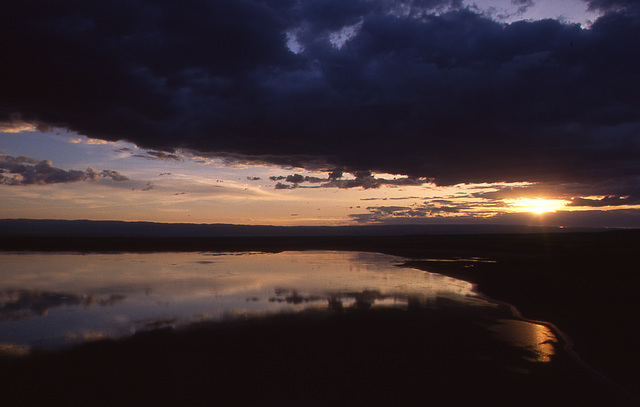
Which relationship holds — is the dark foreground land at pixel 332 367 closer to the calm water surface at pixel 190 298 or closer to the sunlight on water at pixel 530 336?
the sunlight on water at pixel 530 336

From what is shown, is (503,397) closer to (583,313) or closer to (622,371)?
(622,371)

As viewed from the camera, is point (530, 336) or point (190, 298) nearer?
point (530, 336)

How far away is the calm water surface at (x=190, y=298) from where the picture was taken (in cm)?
1439

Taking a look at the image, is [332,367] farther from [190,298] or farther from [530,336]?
[190,298]

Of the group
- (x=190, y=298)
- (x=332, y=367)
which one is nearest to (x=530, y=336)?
(x=332, y=367)

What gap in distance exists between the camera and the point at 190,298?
20703mm

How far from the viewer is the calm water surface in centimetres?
1439

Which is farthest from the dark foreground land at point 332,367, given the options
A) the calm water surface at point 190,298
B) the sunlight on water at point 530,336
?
the calm water surface at point 190,298

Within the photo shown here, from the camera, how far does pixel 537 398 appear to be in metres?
9.10

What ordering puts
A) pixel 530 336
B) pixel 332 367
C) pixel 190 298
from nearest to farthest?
pixel 332 367, pixel 530 336, pixel 190 298

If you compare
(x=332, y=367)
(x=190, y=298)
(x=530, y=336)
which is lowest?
(x=332, y=367)

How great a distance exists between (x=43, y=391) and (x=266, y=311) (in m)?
9.45

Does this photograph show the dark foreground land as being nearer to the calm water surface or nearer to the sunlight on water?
the sunlight on water

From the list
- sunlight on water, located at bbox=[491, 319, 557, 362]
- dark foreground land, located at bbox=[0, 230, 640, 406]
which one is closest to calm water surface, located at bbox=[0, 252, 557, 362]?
sunlight on water, located at bbox=[491, 319, 557, 362]
